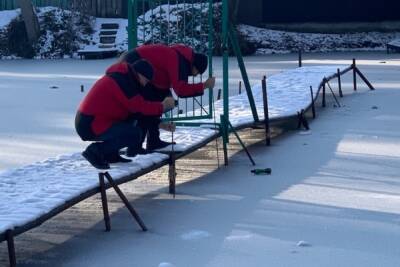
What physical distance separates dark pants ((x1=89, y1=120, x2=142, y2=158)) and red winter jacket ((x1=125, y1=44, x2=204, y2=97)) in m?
0.63

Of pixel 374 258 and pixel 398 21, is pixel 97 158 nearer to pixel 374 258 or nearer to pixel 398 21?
pixel 374 258

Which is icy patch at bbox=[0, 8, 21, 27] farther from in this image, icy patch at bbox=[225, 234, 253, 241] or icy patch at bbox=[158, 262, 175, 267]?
icy patch at bbox=[158, 262, 175, 267]

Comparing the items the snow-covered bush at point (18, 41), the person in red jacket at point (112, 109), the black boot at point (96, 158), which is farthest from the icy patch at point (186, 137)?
the snow-covered bush at point (18, 41)

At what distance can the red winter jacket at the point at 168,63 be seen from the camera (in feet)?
25.2

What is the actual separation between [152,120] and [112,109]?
980mm

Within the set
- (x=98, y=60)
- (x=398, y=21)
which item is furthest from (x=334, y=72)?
(x=398, y=21)

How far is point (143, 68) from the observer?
22.6 feet

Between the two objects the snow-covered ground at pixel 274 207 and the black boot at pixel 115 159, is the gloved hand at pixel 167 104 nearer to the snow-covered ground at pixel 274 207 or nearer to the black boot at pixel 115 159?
the black boot at pixel 115 159

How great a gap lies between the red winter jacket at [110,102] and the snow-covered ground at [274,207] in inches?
27.6

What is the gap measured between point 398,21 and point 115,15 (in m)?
9.04

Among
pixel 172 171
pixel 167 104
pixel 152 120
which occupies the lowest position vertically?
pixel 172 171

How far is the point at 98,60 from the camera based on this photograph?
83.0 feet

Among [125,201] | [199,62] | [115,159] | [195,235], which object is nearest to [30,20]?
[199,62]

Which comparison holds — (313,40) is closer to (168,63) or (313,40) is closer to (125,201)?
(168,63)
